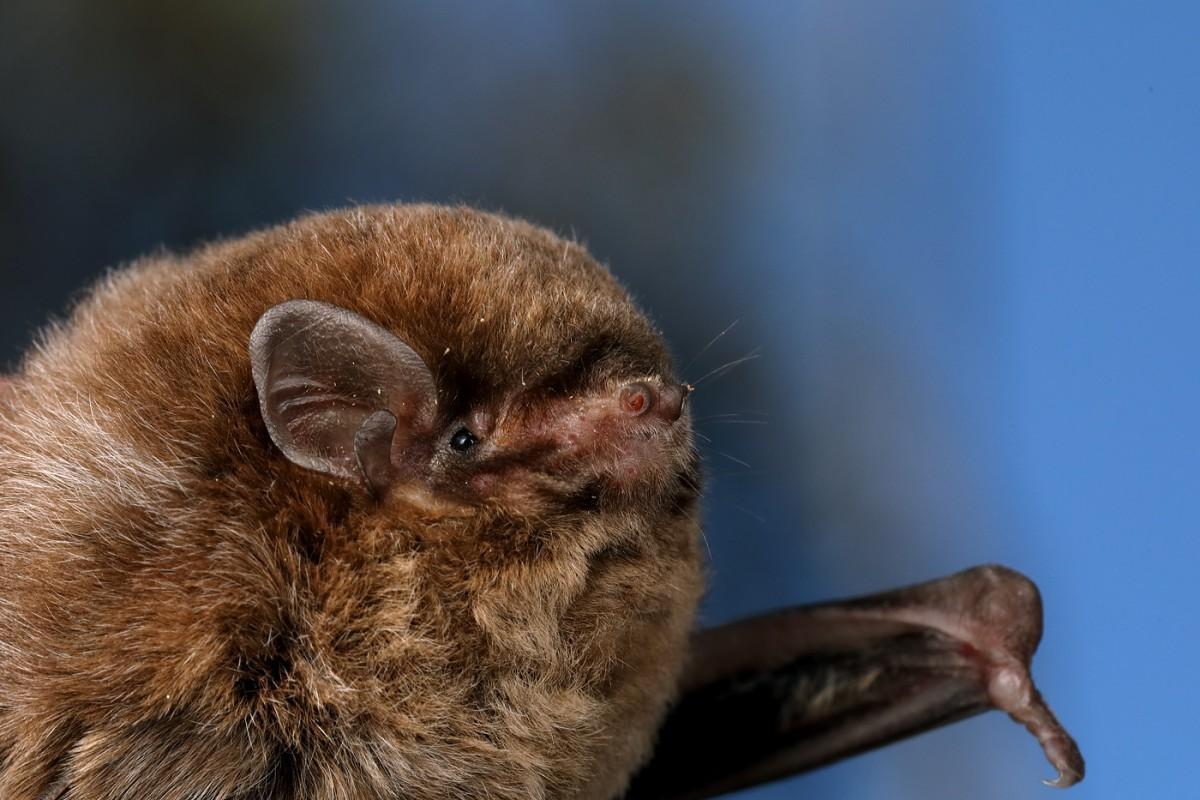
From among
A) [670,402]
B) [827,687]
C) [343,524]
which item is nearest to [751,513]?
[827,687]

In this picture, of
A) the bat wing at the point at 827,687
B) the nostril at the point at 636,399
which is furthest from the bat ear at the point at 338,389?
the bat wing at the point at 827,687

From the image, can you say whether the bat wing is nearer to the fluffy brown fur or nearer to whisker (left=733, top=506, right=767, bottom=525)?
whisker (left=733, top=506, right=767, bottom=525)

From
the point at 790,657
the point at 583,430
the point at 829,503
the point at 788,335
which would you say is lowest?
the point at 829,503

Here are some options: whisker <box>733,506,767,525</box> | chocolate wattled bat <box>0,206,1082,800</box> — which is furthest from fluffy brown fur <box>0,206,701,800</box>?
whisker <box>733,506,767,525</box>

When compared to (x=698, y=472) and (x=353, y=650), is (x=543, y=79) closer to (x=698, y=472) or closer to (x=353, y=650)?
(x=698, y=472)

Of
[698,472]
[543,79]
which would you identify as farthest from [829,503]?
[698,472]

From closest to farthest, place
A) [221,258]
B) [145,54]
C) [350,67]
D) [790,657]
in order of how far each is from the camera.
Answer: [221,258]
[790,657]
[145,54]
[350,67]
